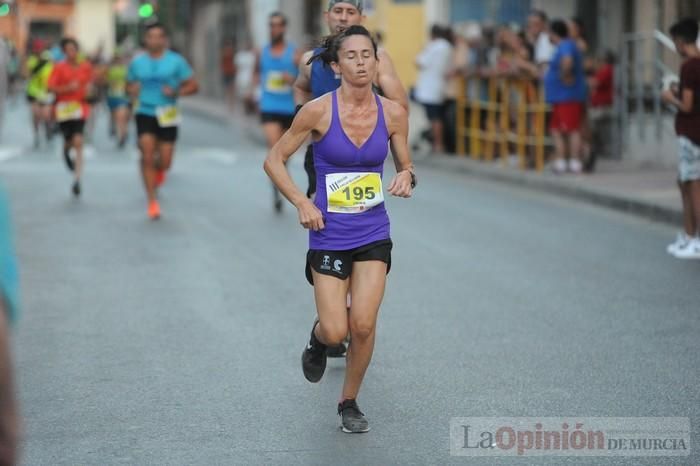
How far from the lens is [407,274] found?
36.4 ft

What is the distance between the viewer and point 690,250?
11758 mm

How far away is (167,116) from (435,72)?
8.29 m

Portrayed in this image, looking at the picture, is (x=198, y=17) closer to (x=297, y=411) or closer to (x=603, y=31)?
(x=603, y=31)

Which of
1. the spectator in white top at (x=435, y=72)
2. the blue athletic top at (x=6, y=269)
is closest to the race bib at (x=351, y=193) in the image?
the blue athletic top at (x=6, y=269)

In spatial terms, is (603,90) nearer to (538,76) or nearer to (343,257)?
(538,76)

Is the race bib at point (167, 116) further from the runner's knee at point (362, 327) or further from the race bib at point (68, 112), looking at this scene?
the runner's knee at point (362, 327)

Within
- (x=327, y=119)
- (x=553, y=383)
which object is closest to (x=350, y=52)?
(x=327, y=119)

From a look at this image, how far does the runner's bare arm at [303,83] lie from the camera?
841 cm

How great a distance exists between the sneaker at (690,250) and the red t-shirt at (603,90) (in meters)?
8.21

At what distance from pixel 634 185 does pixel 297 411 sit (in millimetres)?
10626

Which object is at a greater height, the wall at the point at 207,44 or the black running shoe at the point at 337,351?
the black running shoe at the point at 337,351

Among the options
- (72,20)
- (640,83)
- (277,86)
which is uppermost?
(277,86)

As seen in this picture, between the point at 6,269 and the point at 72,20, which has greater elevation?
the point at 6,269

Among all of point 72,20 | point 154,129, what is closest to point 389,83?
point 154,129
